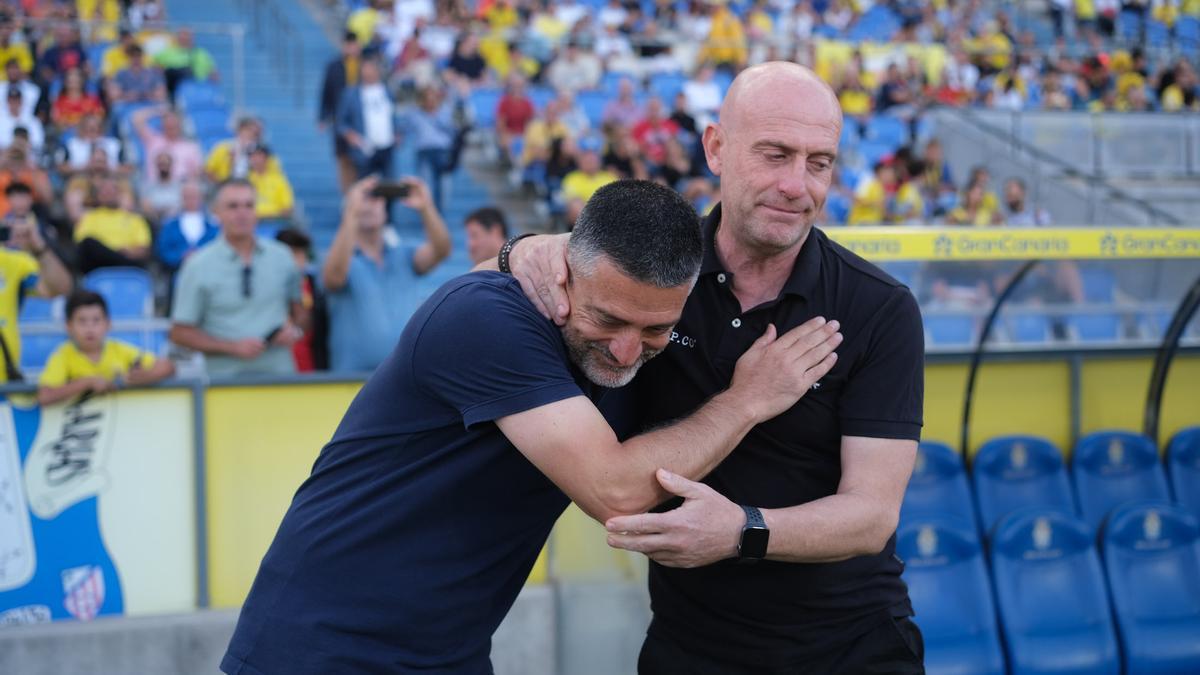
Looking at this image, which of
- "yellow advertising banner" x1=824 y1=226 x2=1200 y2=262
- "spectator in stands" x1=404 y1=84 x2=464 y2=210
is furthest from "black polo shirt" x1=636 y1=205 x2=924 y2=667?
"spectator in stands" x1=404 y1=84 x2=464 y2=210

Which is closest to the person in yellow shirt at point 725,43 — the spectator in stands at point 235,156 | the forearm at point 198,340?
the spectator in stands at point 235,156

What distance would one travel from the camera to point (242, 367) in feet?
22.2

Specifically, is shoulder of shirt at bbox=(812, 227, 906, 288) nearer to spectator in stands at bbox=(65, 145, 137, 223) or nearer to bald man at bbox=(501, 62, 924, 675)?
bald man at bbox=(501, 62, 924, 675)

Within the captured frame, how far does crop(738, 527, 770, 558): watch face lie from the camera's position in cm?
265

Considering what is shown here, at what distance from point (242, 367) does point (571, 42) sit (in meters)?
10.5

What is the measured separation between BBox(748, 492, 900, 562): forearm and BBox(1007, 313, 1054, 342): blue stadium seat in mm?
4030

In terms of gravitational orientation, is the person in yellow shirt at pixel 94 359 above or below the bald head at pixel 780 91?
below

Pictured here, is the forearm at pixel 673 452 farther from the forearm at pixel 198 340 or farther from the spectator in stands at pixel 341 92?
the spectator in stands at pixel 341 92

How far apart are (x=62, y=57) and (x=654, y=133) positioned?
20.6 ft

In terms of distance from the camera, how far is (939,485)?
590 centimetres

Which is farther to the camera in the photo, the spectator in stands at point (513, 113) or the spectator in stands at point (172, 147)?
the spectator in stands at point (513, 113)

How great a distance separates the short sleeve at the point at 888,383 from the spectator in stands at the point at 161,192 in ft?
28.2

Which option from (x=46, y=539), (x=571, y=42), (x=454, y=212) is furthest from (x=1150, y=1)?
(x=46, y=539)

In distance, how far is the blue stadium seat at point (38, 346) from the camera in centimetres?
759
